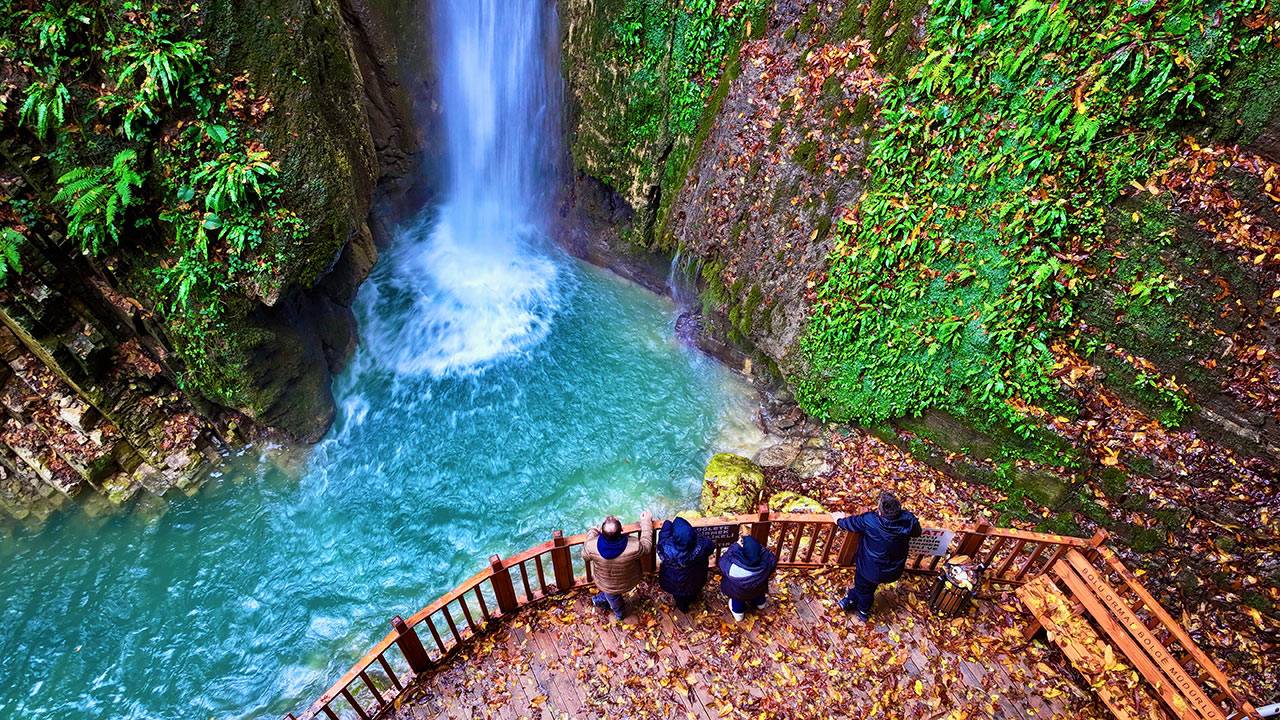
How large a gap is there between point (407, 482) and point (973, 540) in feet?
31.1

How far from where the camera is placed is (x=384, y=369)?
1318 cm

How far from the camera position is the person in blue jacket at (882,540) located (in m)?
5.89

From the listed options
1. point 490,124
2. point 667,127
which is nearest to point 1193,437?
point 667,127

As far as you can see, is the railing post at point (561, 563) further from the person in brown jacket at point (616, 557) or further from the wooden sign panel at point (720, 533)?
the wooden sign panel at point (720, 533)

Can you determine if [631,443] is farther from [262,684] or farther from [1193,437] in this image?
[1193,437]

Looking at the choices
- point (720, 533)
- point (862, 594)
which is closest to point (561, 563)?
point (720, 533)

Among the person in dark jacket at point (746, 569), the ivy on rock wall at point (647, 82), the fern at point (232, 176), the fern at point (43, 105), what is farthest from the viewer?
the ivy on rock wall at point (647, 82)

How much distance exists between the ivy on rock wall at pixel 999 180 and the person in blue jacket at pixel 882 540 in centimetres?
397

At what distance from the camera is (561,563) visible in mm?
6566

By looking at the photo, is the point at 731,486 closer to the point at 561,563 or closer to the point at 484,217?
the point at 561,563

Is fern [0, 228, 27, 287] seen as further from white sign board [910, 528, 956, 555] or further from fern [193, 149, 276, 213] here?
white sign board [910, 528, 956, 555]

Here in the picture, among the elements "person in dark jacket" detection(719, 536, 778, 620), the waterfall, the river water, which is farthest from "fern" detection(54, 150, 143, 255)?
"person in dark jacket" detection(719, 536, 778, 620)

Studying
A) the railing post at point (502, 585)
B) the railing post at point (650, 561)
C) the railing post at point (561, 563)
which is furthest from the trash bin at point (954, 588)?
the railing post at point (502, 585)

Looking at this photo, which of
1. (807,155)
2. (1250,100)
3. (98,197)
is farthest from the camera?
(807,155)
